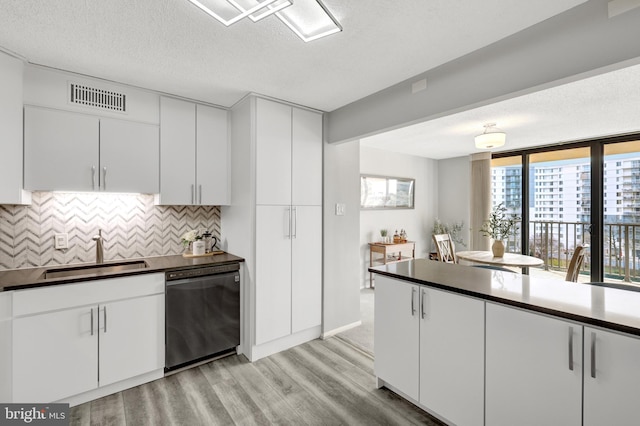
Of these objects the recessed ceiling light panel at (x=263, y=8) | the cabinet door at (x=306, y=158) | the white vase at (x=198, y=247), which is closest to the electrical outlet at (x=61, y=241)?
the white vase at (x=198, y=247)

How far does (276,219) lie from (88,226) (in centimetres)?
167

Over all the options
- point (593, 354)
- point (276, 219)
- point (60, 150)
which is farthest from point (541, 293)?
point (60, 150)

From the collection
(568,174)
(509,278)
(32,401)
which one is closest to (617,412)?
(509,278)

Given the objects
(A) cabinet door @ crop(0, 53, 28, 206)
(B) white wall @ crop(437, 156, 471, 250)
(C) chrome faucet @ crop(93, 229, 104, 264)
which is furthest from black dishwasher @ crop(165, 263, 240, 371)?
(B) white wall @ crop(437, 156, 471, 250)

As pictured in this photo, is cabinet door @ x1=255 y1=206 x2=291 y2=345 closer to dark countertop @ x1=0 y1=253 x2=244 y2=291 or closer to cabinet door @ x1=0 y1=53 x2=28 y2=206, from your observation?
dark countertop @ x1=0 y1=253 x2=244 y2=291

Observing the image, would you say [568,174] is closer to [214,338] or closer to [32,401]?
[214,338]

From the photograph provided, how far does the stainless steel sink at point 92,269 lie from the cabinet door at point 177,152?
65 cm

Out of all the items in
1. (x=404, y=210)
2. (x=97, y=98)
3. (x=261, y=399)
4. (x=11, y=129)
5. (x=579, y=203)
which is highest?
(x=97, y=98)

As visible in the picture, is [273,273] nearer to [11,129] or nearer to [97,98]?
[97,98]

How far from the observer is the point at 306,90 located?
2658mm

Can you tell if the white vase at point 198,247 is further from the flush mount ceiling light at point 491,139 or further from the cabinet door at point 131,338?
the flush mount ceiling light at point 491,139

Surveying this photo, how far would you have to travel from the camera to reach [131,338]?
89.8 inches

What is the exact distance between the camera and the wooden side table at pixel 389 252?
5023 mm

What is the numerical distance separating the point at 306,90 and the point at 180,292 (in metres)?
2.10
